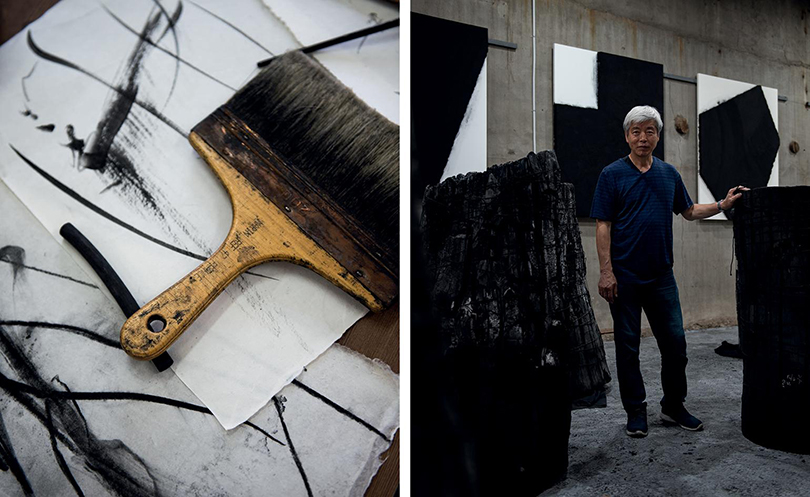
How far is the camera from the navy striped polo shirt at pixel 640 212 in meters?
0.57

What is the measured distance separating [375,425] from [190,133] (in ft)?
1.97

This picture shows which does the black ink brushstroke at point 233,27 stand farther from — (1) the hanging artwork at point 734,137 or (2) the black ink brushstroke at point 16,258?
(1) the hanging artwork at point 734,137

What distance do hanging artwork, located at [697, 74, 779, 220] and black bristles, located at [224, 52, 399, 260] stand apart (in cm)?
45

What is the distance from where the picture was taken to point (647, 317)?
0.58 metres

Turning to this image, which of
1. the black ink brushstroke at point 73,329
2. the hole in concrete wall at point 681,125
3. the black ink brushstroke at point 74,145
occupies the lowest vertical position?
the black ink brushstroke at point 73,329

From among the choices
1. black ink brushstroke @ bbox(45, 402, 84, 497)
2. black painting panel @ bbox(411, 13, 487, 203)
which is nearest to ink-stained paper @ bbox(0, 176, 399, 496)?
black ink brushstroke @ bbox(45, 402, 84, 497)

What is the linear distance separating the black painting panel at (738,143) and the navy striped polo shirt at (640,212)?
0.04 m

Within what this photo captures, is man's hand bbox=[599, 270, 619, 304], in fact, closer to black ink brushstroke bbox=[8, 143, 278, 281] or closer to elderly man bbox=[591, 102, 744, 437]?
elderly man bbox=[591, 102, 744, 437]

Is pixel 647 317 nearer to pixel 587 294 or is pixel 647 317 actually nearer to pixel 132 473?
pixel 587 294

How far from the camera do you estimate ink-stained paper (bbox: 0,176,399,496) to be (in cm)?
75

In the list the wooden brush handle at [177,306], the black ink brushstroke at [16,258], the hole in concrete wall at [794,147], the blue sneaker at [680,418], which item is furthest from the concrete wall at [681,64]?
the black ink brushstroke at [16,258]

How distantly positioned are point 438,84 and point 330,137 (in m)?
0.22

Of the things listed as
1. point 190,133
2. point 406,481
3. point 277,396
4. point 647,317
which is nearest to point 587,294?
point 647,317

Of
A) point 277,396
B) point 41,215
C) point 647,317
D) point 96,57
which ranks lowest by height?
point 277,396
